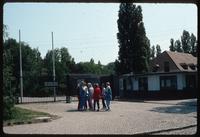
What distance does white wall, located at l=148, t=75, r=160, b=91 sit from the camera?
39.8m

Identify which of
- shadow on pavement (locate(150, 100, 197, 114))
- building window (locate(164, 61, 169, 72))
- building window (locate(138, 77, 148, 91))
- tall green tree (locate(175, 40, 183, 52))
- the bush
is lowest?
shadow on pavement (locate(150, 100, 197, 114))

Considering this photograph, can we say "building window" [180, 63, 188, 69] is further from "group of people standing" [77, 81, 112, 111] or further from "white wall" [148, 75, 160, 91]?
"group of people standing" [77, 81, 112, 111]

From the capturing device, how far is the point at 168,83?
128ft

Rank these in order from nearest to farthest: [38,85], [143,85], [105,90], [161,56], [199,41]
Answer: [199,41], [105,90], [38,85], [143,85], [161,56]

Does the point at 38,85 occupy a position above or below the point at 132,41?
below

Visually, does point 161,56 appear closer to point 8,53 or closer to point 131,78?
point 131,78

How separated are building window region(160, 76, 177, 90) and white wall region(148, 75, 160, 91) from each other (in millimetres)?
454

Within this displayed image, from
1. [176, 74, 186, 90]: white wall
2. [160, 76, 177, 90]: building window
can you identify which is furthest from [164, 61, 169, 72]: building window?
[176, 74, 186, 90]: white wall

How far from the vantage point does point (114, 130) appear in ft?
40.5

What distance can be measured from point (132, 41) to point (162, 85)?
349 inches

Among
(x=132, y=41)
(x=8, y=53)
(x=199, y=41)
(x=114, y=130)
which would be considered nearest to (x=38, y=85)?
(x=132, y=41)

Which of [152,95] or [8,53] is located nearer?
[8,53]

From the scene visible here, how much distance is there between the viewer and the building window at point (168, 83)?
1510 inches

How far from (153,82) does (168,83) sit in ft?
6.02
